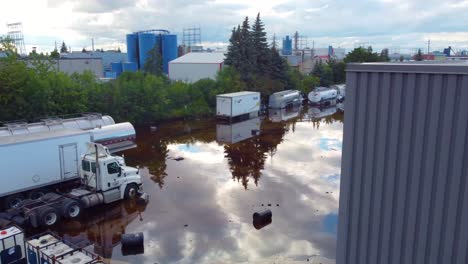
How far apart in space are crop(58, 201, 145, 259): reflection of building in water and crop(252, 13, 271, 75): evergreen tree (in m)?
44.3

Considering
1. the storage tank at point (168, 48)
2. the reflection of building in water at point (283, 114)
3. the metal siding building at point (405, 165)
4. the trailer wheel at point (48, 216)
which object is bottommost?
the reflection of building in water at point (283, 114)

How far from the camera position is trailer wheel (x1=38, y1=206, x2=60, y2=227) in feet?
50.7

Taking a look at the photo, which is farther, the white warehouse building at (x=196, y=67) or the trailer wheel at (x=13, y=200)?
the white warehouse building at (x=196, y=67)

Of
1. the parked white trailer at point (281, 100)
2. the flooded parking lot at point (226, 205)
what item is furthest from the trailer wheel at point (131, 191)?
the parked white trailer at point (281, 100)

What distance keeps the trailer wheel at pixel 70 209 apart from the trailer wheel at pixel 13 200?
2451 millimetres

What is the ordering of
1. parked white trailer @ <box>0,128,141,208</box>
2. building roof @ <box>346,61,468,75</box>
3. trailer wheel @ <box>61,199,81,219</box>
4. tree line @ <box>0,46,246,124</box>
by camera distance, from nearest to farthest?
building roof @ <box>346,61,468,75</box>
trailer wheel @ <box>61,199,81,219</box>
parked white trailer @ <box>0,128,141,208</box>
tree line @ <box>0,46,246,124</box>

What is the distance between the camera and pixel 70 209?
646 inches

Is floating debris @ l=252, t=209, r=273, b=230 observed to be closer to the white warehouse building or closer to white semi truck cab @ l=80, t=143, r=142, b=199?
white semi truck cab @ l=80, t=143, r=142, b=199

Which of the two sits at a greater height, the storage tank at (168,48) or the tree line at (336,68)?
the storage tank at (168,48)

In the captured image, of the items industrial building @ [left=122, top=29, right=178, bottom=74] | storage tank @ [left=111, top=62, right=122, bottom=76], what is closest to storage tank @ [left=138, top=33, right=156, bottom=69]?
industrial building @ [left=122, top=29, right=178, bottom=74]

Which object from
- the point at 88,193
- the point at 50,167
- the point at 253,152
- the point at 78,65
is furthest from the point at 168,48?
the point at 88,193

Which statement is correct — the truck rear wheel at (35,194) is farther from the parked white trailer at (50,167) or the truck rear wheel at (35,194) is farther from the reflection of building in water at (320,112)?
the reflection of building in water at (320,112)

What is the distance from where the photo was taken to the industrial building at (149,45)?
298ft

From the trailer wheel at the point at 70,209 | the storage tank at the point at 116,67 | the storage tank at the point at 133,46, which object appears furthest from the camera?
the storage tank at the point at 133,46
